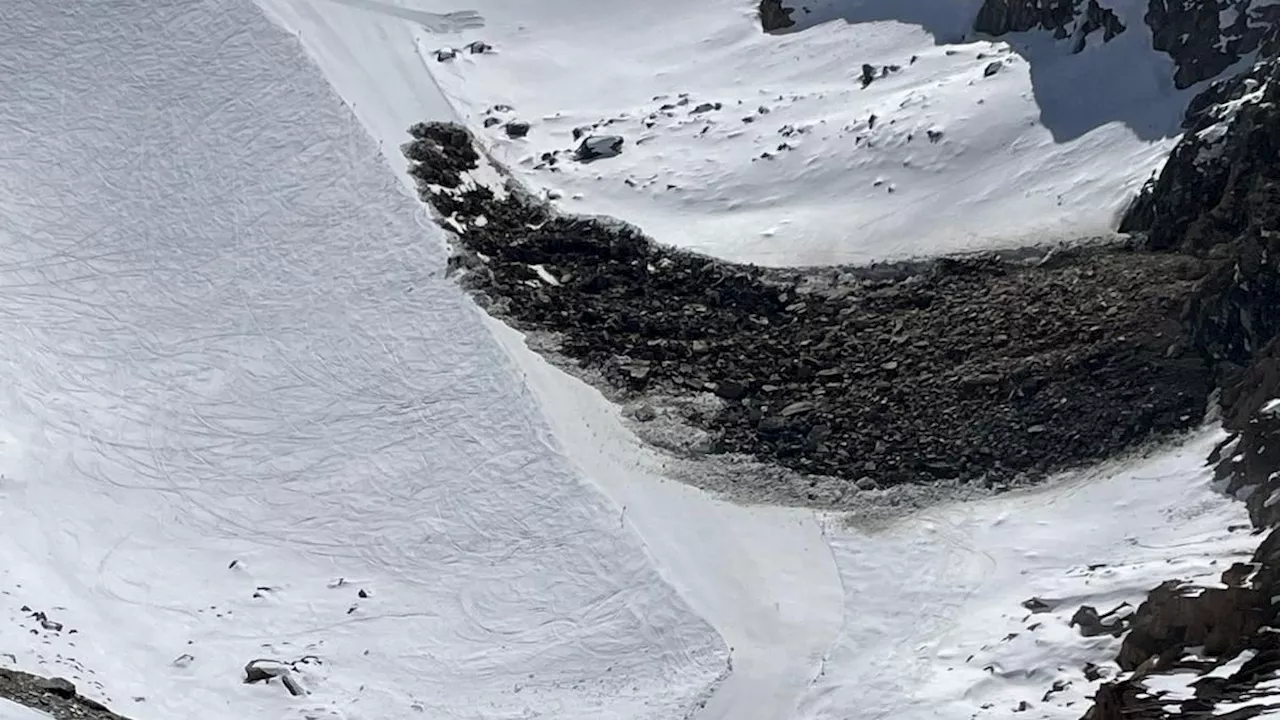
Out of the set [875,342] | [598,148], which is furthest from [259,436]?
[598,148]

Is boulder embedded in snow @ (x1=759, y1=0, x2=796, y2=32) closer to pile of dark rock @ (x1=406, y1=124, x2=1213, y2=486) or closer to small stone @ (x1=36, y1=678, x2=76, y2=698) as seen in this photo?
pile of dark rock @ (x1=406, y1=124, x2=1213, y2=486)

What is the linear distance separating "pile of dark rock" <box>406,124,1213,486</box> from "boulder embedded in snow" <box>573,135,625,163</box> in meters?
3.74

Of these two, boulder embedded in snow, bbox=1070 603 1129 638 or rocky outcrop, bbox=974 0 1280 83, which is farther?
rocky outcrop, bbox=974 0 1280 83

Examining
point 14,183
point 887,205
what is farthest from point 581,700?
point 14,183

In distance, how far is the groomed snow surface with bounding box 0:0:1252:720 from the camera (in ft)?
96.4

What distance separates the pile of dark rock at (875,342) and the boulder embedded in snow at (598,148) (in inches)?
147

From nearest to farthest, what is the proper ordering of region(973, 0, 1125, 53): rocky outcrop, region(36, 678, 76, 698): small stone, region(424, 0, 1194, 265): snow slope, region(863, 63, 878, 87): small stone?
region(36, 678, 76, 698): small stone
region(424, 0, 1194, 265): snow slope
region(973, 0, 1125, 53): rocky outcrop
region(863, 63, 878, 87): small stone

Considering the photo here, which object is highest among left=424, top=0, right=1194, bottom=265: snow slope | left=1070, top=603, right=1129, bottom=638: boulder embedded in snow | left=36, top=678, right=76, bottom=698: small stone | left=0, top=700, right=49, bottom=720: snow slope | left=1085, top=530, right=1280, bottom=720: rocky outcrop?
left=424, top=0, right=1194, bottom=265: snow slope

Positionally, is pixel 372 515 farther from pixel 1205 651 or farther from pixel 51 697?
pixel 1205 651

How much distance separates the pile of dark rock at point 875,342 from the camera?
35344mm

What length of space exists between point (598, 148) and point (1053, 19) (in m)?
15.3

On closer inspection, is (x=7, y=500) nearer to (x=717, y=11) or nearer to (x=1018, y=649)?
(x=1018, y=649)

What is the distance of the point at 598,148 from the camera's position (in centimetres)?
4978

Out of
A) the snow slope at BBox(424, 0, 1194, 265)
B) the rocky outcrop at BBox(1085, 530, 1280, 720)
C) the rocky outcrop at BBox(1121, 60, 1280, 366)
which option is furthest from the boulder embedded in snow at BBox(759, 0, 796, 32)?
the rocky outcrop at BBox(1085, 530, 1280, 720)
